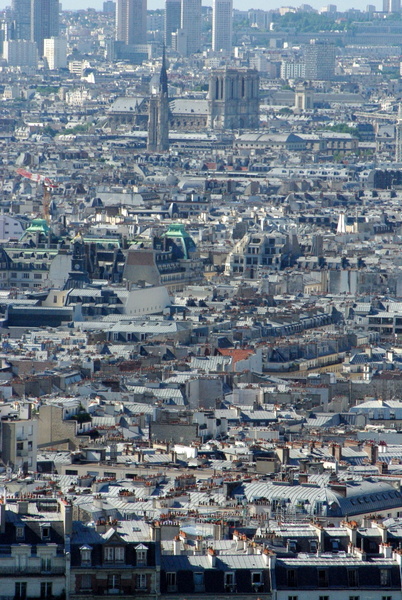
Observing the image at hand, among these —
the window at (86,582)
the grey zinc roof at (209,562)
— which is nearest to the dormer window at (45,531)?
the window at (86,582)

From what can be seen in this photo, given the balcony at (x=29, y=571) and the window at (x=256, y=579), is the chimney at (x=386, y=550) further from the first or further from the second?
the balcony at (x=29, y=571)

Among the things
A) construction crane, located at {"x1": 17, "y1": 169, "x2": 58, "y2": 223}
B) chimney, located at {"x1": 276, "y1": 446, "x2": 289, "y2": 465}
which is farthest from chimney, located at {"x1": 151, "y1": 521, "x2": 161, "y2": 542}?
construction crane, located at {"x1": 17, "y1": 169, "x2": 58, "y2": 223}

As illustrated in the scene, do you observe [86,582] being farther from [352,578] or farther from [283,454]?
[283,454]

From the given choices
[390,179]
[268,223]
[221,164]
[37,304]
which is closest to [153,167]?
[221,164]

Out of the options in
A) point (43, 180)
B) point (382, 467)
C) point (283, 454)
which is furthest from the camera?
point (43, 180)

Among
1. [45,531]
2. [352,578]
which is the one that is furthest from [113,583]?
[352,578]

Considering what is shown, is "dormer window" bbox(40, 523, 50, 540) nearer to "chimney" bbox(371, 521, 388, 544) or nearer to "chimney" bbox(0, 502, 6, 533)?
"chimney" bbox(0, 502, 6, 533)

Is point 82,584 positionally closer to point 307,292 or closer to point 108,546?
point 108,546
